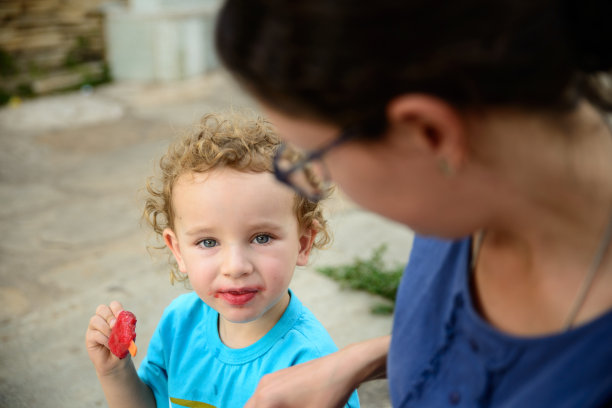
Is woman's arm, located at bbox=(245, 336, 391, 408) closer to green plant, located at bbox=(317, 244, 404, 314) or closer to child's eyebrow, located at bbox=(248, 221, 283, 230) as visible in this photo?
child's eyebrow, located at bbox=(248, 221, 283, 230)

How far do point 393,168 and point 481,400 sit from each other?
15.8 inches

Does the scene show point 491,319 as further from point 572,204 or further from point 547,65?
point 547,65

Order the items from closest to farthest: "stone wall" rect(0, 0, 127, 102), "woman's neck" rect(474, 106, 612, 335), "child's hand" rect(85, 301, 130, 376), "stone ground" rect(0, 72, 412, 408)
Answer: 1. "woman's neck" rect(474, 106, 612, 335)
2. "child's hand" rect(85, 301, 130, 376)
3. "stone ground" rect(0, 72, 412, 408)
4. "stone wall" rect(0, 0, 127, 102)

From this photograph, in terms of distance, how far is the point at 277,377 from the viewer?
1333mm

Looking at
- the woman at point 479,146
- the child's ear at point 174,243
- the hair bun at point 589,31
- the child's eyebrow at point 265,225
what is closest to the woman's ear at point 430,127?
the woman at point 479,146

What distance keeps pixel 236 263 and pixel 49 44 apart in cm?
544

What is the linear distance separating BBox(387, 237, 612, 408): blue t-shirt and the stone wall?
5.56 metres

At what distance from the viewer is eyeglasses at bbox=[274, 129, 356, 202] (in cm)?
92

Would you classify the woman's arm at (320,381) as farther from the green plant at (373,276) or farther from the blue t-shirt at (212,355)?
the green plant at (373,276)

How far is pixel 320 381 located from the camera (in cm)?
131

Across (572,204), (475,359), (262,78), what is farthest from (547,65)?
(475,359)

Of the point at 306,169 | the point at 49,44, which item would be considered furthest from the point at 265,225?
the point at 49,44

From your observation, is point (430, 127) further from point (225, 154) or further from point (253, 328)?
point (253, 328)

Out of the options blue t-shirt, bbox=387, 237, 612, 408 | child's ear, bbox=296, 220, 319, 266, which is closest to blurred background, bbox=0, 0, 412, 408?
child's ear, bbox=296, 220, 319, 266
